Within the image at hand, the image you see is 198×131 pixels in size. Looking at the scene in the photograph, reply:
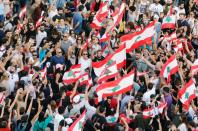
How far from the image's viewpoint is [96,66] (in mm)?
16906

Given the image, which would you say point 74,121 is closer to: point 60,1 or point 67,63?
point 67,63

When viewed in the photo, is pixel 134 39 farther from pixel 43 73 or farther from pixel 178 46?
pixel 178 46

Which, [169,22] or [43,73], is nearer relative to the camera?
[43,73]

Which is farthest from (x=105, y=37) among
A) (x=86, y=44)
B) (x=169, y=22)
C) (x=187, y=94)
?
(x=187, y=94)

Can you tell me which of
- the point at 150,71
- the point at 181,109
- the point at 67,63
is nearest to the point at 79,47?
the point at 67,63

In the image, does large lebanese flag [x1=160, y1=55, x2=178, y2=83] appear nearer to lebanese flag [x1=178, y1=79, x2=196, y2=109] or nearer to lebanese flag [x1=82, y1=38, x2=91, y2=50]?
lebanese flag [x1=178, y1=79, x2=196, y2=109]

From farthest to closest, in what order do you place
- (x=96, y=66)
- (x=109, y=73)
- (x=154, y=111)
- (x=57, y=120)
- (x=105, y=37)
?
(x=105, y=37)
(x=96, y=66)
(x=109, y=73)
(x=154, y=111)
(x=57, y=120)

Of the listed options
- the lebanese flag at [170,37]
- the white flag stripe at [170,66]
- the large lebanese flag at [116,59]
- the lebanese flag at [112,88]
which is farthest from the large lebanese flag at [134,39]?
the lebanese flag at [170,37]

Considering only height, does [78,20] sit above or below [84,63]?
above

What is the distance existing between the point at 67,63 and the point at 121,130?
419cm

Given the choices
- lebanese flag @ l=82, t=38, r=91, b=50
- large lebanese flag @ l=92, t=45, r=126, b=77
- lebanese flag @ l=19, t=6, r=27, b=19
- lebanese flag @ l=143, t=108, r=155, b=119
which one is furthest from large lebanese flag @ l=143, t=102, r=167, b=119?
lebanese flag @ l=19, t=6, r=27, b=19

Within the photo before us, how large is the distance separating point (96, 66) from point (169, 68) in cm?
194

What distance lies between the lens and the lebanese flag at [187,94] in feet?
53.5

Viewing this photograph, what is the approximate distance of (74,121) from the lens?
47.8 ft
